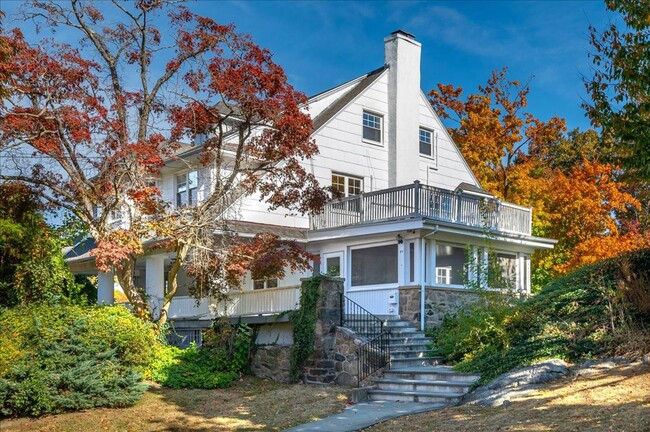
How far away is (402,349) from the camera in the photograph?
17.6 meters

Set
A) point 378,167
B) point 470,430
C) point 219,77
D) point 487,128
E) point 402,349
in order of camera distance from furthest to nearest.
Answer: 1. point 487,128
2. point 378,167
3. point 402,349
4. point 219,77
5. point 470,430

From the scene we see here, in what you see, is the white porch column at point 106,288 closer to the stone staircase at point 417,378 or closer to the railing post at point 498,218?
the stone staircase at point 417,378

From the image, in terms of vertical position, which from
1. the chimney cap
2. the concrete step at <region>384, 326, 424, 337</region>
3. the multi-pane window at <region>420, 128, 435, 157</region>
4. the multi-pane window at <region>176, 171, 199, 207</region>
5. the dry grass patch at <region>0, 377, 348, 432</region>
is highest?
the chimney cap

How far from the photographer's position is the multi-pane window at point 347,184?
24859 mm

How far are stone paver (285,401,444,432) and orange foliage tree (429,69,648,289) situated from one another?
14.6m

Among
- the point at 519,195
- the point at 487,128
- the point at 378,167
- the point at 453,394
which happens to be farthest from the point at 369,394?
the point at 487,128

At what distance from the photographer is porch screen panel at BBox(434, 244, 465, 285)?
848 inches

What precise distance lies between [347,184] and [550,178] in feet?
37.8

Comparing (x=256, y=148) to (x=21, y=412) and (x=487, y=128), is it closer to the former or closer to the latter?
(x=21, y=412)

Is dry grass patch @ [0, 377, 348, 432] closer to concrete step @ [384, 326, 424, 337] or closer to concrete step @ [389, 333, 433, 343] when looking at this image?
concrete step @ [389, 333, 433, 343]

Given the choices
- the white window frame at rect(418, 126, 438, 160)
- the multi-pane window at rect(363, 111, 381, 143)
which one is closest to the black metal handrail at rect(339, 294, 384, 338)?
the multi-pane window at rect(363, 111, 381, 143)

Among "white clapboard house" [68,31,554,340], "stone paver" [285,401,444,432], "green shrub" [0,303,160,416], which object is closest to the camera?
"stone paver" [285,401,444,432]

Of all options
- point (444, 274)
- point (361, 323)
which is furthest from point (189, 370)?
point (444, 274)

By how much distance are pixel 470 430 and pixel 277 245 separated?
332 inches
